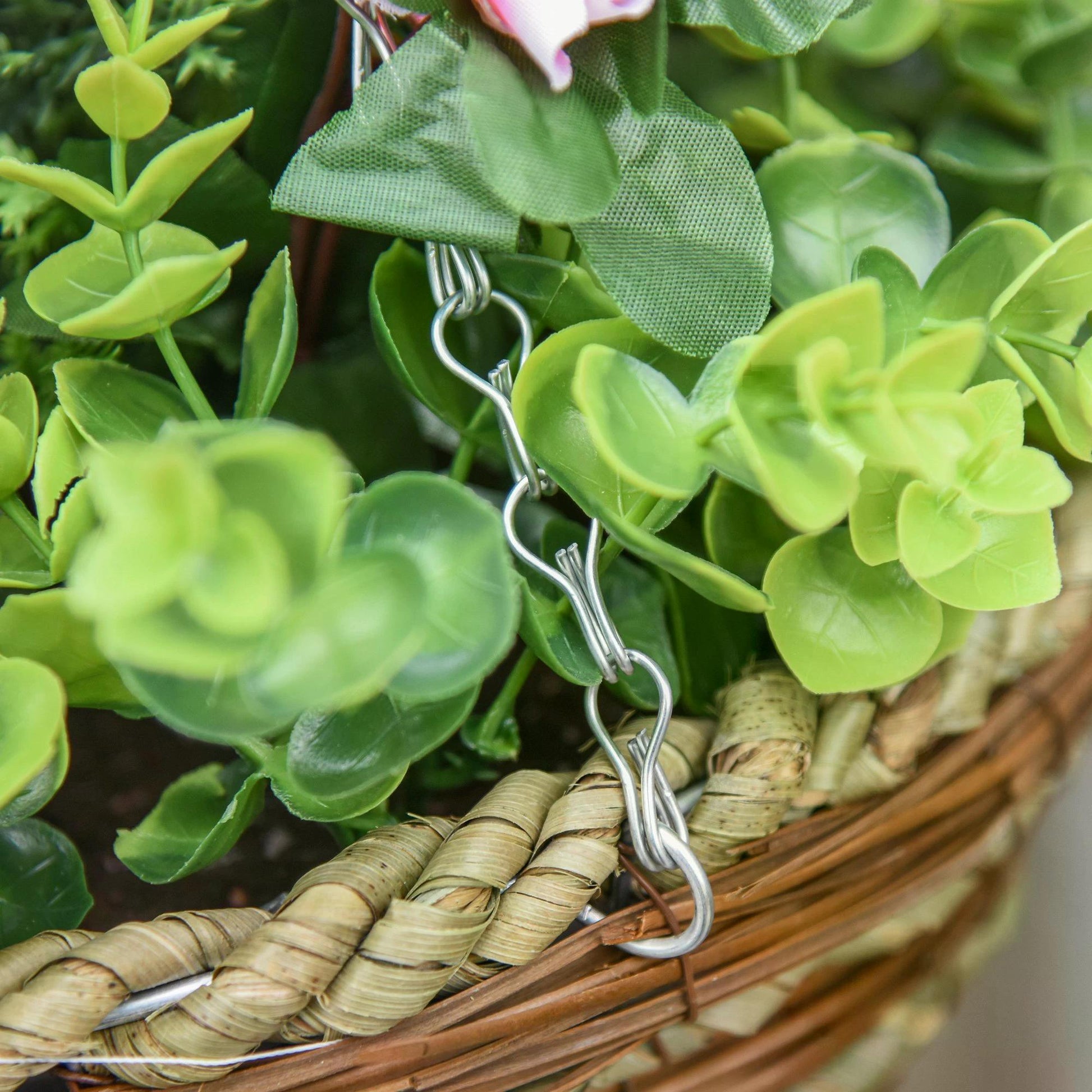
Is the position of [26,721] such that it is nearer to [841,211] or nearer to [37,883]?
[37,883]

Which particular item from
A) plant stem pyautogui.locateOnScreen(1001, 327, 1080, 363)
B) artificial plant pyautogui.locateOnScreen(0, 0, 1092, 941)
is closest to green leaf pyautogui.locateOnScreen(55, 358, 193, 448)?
artificial plant pyautogui.locateOnScreen(0, 0, 1092, 941)

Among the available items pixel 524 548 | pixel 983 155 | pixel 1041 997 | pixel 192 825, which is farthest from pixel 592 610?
pixel 1041 997

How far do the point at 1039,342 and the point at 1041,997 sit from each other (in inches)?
22.8

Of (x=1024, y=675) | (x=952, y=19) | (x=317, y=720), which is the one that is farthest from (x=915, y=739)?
(x=952, y=19)

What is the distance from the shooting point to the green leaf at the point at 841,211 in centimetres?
27

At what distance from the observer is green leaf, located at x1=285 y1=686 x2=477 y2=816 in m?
0.20

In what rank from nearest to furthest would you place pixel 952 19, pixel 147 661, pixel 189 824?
pixel 147 661
pixel 189 824
pixel 952 19

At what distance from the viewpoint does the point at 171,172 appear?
0.21 meters

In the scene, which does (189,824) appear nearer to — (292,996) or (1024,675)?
(292,996)

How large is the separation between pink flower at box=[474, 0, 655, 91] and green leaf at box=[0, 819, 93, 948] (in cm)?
23

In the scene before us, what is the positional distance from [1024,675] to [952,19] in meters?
0.27

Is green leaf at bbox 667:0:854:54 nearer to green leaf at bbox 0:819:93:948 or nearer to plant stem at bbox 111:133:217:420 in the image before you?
plant stem at bbox 111:133:217:420

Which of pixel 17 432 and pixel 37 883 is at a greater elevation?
pixel 17 432

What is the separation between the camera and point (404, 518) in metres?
0.18
